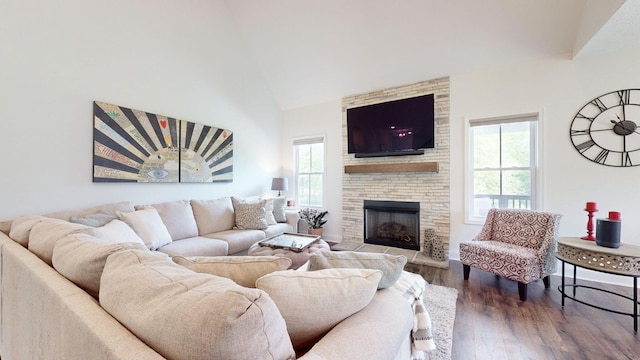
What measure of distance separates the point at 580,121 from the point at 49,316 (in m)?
4.59

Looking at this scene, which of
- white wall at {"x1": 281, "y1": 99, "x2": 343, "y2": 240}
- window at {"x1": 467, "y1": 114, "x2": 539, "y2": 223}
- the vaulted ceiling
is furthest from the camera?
white wall at {"x1": 281, "y1": 99, "x2": 343, "y2": 240}

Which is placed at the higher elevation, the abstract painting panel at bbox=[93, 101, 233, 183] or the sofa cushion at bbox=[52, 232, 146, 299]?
the abstract painting panel at bbox=[93, 101, 233, 183]

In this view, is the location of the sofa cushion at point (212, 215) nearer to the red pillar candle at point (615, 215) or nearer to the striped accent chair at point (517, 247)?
the striped accent chair at point (517, 247)

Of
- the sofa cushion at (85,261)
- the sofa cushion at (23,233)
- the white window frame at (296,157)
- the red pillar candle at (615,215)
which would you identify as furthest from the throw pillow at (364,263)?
the white window frame at (296,157)

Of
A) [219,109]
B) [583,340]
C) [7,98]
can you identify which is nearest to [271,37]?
[219,109]

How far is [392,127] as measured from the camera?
3990 mm

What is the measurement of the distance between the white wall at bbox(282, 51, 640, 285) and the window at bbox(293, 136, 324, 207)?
226 cm

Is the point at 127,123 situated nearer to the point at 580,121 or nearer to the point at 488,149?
the point at 488,149

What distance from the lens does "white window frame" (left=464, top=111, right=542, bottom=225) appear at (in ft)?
10.4

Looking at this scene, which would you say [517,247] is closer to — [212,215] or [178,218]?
[212,215]

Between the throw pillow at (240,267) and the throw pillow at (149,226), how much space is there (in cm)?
179

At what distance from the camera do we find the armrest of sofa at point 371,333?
0.71 meters

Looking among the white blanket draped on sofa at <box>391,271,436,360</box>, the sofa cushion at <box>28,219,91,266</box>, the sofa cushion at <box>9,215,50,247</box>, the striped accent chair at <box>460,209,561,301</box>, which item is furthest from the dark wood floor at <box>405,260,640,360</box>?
the sofa cushion at <box>9,215,50,247</box>

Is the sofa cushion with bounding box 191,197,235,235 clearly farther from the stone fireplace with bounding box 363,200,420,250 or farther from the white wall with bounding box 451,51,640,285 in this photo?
the white wall with bounding box 451,51,640,285
